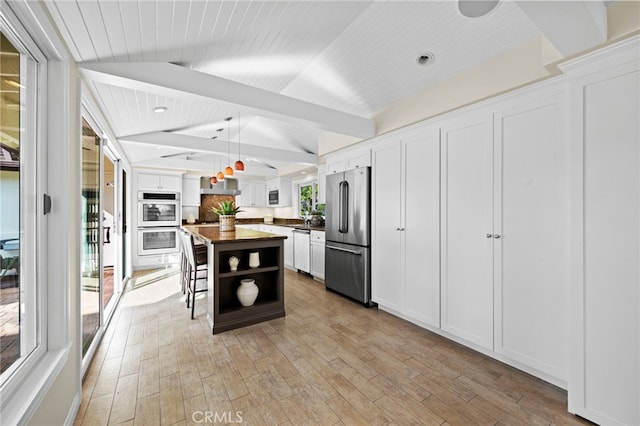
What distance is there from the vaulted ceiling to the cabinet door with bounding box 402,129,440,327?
1.95 ft

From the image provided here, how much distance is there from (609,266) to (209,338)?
3123 millimetres

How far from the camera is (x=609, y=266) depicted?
1.57 m

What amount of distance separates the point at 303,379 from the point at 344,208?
7.53 feet

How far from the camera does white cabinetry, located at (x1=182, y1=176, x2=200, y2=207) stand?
6.64 metres

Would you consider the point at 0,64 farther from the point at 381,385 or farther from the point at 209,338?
the point at 381,385

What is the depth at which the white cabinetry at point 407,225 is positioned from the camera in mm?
2770

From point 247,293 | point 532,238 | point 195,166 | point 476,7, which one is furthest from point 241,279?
point 195,166

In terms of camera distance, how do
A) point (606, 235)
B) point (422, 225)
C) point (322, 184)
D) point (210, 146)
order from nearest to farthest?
point (606, 235)
point (422, 225)
point (210, 146)
point (322, 184)

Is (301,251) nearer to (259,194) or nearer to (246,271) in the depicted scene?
(246,271)

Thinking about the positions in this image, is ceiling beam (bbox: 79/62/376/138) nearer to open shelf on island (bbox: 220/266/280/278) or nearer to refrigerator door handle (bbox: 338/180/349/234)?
refrigerator door handle (bbox: 338/180/349/234)

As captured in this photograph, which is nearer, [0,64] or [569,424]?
[0,64]

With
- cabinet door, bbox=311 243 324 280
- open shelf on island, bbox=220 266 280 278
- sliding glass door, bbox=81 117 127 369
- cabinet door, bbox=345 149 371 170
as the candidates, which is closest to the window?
cabinet door, bbox=311 243 324 280

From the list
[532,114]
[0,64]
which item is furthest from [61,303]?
[532,114]

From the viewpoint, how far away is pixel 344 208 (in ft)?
12.6
